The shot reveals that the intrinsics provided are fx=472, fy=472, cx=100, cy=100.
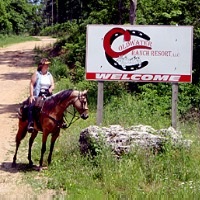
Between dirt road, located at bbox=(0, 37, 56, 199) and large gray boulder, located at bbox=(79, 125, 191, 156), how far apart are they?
136 centimetres

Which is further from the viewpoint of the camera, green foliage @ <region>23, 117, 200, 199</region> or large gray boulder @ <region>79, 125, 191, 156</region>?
large gray boulder @ <region>79, 125, 191, 156</region>

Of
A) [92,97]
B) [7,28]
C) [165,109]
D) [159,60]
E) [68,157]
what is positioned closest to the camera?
[68,157]

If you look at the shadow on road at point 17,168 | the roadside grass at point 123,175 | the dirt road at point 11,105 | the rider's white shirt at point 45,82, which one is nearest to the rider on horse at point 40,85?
the rider's white shirt at point 45,82

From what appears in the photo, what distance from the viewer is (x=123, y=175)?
280 inches

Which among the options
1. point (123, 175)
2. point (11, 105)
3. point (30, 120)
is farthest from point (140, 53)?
point (11, 105)

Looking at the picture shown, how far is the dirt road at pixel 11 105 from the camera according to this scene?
24.5 ft

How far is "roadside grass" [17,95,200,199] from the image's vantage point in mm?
6625

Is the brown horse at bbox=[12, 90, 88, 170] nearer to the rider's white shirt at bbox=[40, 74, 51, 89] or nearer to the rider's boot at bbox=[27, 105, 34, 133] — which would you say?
the rider's boot at bbox=[27, 105, 34, 133]

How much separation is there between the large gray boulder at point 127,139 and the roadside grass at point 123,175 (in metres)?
0.14

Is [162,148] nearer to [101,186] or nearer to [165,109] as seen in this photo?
[101,186]

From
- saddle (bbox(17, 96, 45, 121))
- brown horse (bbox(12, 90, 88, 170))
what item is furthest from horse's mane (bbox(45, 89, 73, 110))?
saddle (bbox(17, 96, 45, 121))

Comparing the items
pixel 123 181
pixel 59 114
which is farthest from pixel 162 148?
pixel 59 114

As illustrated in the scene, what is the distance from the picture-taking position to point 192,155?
791 centimetres

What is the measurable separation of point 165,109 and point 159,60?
11.7 feet
